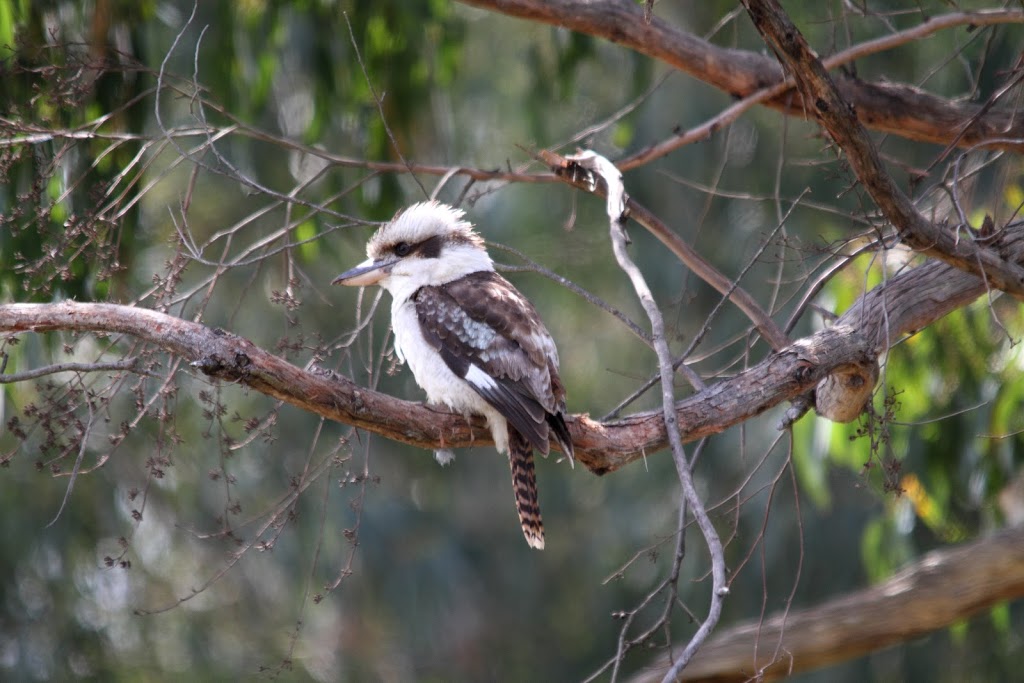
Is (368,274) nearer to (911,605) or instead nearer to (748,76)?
(748,76)

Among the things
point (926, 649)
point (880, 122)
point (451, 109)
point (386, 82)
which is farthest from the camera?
point (451, 109)

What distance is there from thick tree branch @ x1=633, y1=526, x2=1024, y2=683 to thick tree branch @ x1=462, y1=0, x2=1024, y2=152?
1.45m

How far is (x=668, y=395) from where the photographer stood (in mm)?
1969

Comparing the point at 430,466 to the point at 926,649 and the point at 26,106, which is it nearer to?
the point at 926,649

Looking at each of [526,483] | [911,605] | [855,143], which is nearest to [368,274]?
[526,483]

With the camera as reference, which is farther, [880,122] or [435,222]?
[880,122]

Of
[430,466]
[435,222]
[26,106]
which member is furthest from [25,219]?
[430,466]

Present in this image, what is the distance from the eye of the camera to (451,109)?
23.2ft

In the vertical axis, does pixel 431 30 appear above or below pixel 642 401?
above

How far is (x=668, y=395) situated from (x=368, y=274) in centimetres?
118

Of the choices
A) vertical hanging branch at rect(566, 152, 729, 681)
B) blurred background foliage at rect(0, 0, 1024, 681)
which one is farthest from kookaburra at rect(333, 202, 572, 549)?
→ vertical hanging branch at rect(566, 152, 729, 681)

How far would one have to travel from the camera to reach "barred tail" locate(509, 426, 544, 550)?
2613mm

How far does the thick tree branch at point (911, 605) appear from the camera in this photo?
3861mm

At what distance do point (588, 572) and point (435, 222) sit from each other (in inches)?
246
